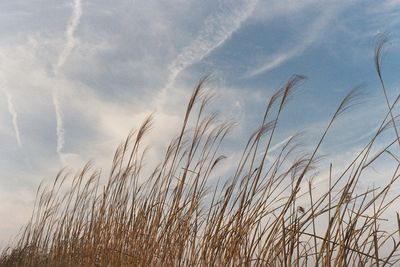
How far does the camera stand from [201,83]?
2664 mm

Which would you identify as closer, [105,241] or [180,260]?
[180,260]

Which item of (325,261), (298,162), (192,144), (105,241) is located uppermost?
(192,144)

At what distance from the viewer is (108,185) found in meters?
3.78

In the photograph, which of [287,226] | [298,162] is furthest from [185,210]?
[287,226]

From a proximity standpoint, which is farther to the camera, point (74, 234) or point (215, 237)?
point (74, 234)

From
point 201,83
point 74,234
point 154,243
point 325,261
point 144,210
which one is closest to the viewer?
point 325,261

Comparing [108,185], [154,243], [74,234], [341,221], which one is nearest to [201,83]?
[154,243]

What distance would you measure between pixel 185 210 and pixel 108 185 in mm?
1160

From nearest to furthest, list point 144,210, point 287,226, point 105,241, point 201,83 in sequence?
point 287,226 → point 201,83 → point 144,210 → point 105,241

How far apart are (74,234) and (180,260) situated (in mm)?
1850

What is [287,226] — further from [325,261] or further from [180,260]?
[180,260]

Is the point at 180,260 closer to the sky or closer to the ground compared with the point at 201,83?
closer to the ground

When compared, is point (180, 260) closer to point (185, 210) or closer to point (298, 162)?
point (185, 210)

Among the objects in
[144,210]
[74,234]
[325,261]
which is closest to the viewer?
[325,261]
